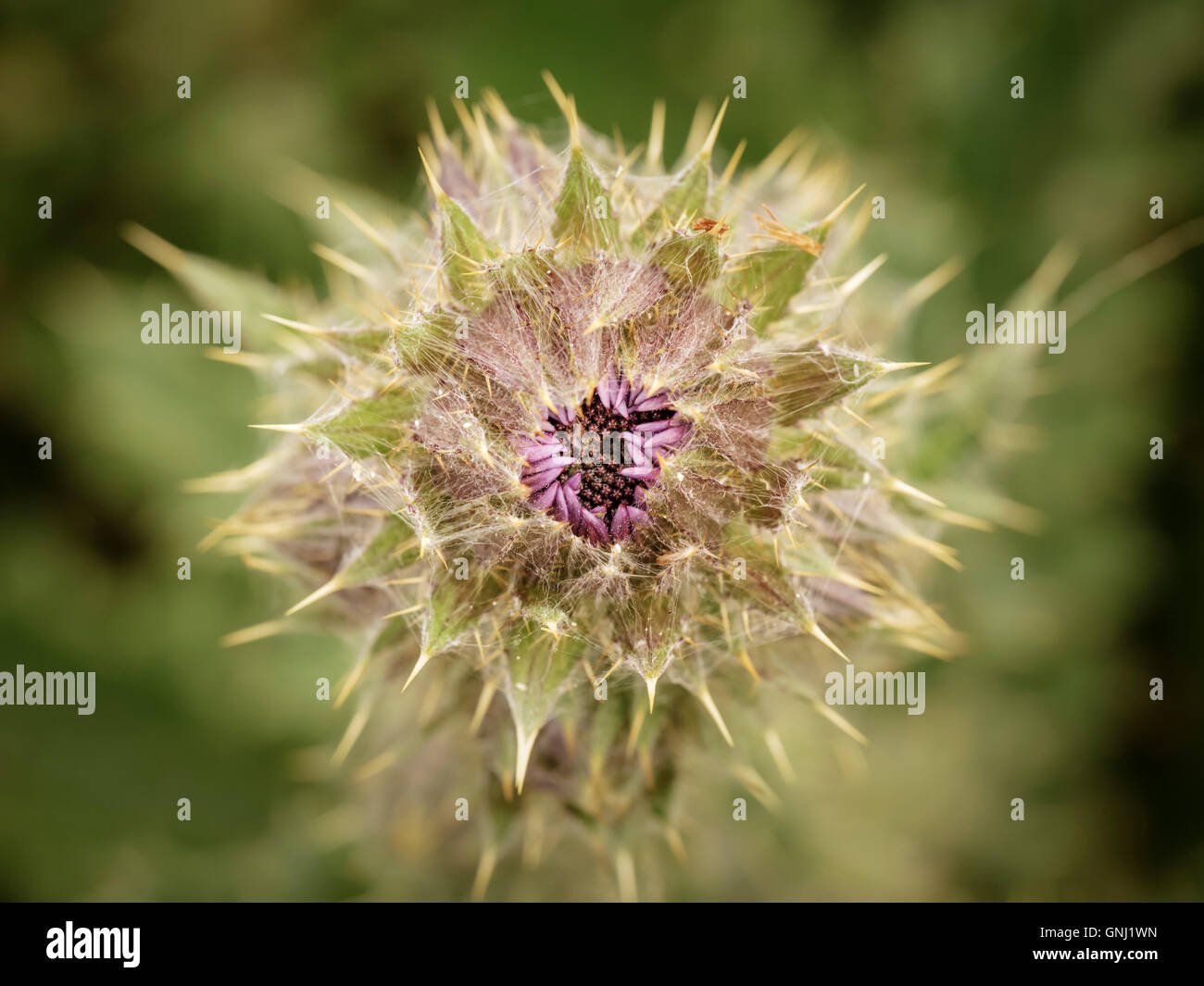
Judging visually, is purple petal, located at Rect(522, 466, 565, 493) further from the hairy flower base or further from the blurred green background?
the blurred green background

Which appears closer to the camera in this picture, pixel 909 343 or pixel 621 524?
pixel 621 524

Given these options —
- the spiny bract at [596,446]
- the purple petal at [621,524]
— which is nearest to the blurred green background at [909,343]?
the spiny bract at [596,446]

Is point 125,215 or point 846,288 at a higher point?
point 125,215

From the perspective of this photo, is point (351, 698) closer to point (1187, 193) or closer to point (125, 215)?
point (125, 215)

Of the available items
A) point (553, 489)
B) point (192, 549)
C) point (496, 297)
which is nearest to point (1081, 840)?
point (553, 489)

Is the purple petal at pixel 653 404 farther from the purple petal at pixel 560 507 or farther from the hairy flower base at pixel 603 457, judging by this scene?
the purple petal at pixel 560 507

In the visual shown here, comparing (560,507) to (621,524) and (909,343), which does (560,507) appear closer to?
(621,524)

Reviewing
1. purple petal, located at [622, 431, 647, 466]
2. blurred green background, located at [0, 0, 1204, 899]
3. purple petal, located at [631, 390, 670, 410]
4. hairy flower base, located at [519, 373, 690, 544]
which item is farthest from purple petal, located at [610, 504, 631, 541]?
blurred green background, located at [0, 0, 1204, 899]

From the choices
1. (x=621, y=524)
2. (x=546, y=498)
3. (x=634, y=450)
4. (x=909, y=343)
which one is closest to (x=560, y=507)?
(x=546, y=498)
